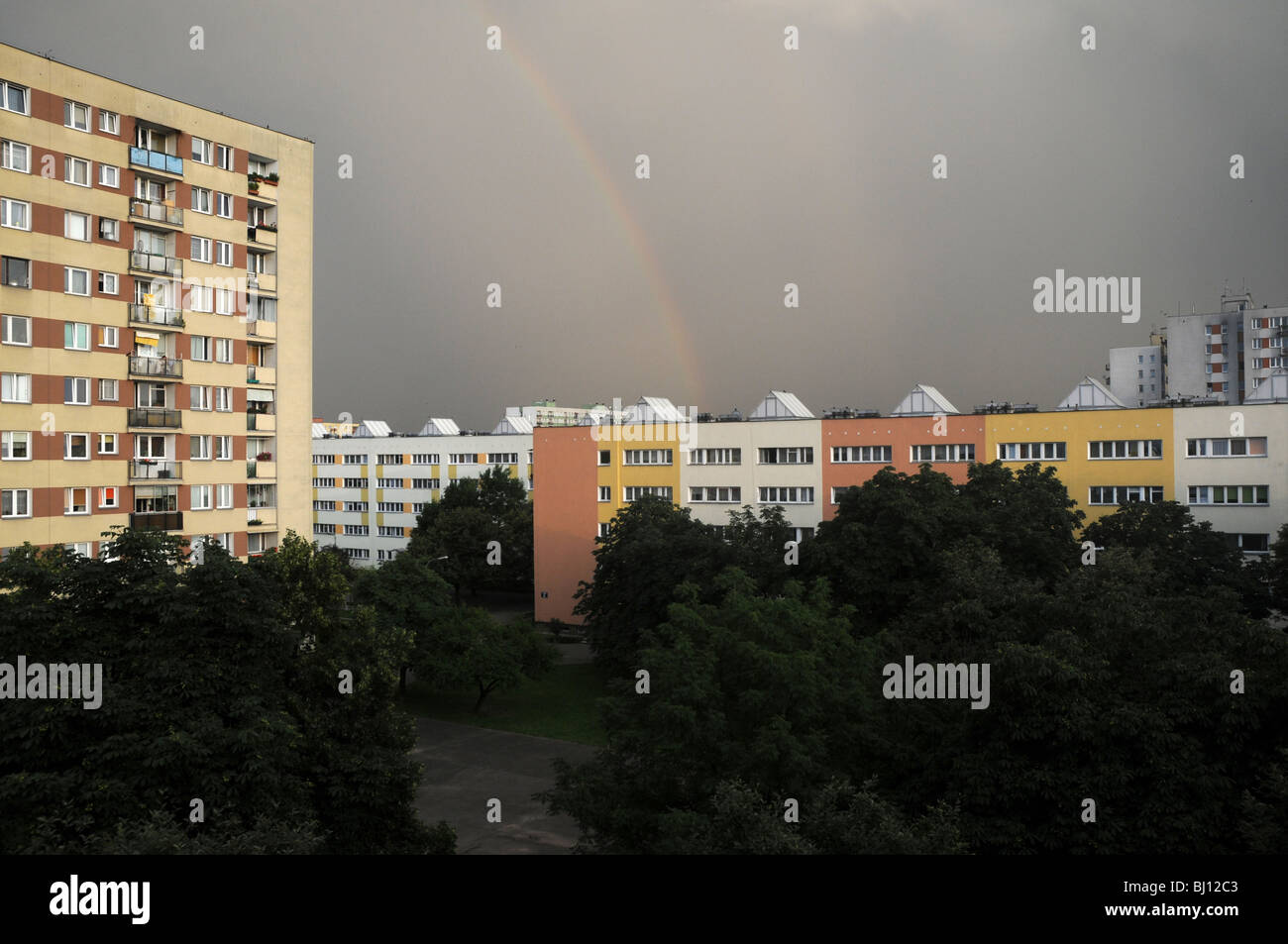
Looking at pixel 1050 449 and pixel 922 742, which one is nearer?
pixel 922 742

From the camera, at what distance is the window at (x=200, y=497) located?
36.4 metres

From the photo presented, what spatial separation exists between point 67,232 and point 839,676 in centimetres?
3106

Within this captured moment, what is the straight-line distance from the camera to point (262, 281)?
38469 mm

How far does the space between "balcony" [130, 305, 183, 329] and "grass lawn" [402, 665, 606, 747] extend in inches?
702

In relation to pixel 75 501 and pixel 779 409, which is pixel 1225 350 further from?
pixel 75 501

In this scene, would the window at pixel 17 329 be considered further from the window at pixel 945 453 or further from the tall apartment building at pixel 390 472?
the tall apartment building at pixel 390 472

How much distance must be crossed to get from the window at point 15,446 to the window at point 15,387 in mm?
1105

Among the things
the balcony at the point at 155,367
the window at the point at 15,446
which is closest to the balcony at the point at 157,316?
the balcony at the point at 155,367

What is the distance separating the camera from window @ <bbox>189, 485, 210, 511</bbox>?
3635 centimetres

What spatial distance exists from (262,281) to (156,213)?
517cm

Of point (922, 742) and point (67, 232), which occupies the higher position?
point (67, 232)

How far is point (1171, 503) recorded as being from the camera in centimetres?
3566
